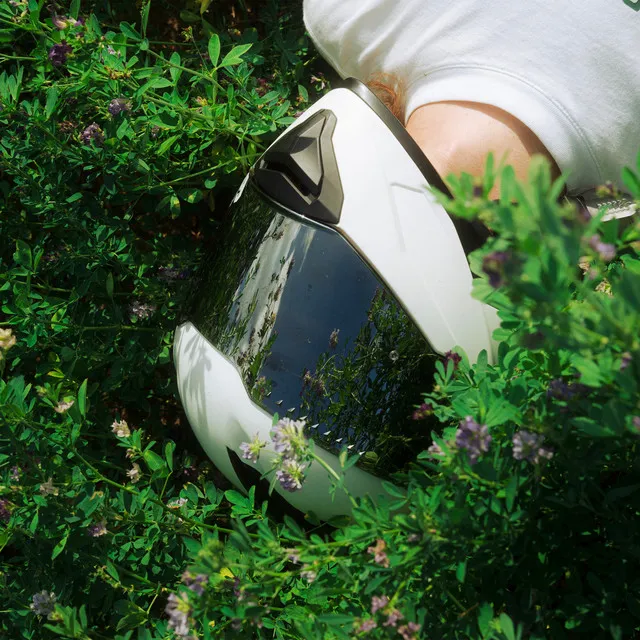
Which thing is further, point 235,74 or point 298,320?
point 235,74

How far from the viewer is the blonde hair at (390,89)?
176cm

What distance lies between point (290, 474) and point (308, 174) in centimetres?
65

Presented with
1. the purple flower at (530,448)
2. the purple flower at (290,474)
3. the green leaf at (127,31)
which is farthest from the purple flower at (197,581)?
the green leaf at (127,31)

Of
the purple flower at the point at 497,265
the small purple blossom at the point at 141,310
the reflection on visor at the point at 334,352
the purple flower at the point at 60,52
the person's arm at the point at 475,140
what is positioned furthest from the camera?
the small purple blossom at the point at 141,310

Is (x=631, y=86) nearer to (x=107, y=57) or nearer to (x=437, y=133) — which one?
(x=437, y=133)

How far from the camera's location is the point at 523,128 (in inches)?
60.6

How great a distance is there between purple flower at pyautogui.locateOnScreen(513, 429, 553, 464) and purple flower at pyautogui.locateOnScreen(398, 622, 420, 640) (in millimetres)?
278

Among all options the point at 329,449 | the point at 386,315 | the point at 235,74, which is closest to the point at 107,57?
the point at 235,74

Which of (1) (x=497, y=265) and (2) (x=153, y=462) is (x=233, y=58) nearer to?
(2) (x=153, y=462)

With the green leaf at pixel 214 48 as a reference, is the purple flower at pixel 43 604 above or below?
Answer: below

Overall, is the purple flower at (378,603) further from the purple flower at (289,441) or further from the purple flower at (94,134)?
the purple flower at (94,134)

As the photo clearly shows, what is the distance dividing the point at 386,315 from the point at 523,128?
0.53 meters

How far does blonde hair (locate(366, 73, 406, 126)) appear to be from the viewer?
1762mm

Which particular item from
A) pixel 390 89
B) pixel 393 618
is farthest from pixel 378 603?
pixel 390 89
